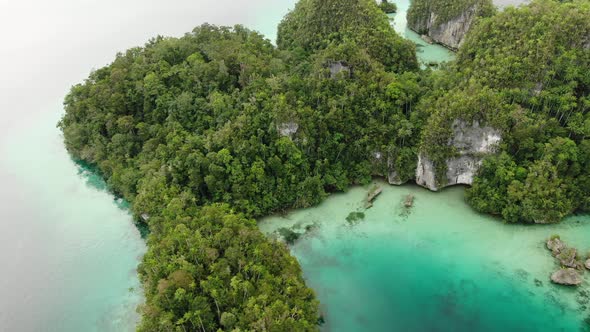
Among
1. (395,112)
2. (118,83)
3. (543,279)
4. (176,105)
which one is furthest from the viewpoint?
(118,83)

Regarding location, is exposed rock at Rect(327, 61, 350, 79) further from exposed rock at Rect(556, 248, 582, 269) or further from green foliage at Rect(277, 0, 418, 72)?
exposed rock at Rect(556, 248, 582, 269)

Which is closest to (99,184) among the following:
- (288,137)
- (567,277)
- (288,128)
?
(288,137)

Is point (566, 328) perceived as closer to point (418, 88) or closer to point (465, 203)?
point (465, 203)

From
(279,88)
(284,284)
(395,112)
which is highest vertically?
(279,88)

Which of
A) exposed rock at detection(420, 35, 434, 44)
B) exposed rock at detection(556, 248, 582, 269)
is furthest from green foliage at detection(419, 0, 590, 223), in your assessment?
exposed rock at detection(420, 35, 434, 44)

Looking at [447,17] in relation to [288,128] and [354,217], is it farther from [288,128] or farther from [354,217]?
[354,217]

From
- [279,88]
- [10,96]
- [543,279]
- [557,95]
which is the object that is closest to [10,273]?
[279,88]
